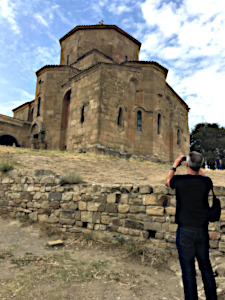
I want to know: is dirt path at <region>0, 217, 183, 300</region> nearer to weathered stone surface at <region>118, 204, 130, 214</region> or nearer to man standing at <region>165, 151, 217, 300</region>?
weathered stone surface at <region>118, 204, 130, 214</region>

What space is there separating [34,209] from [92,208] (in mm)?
2139

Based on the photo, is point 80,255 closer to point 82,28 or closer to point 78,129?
point 78,129

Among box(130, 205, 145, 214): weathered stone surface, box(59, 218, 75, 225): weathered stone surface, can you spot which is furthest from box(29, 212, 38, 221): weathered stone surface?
box(130, 205, 145, 214): weathered stone surface

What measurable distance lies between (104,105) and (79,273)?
14140 millimetres

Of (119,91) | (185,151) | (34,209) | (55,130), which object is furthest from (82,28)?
(34,209)

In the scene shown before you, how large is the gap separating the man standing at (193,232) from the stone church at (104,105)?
13513 mm

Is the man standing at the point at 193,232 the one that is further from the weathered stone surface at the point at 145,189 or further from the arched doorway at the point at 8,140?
the arched doorway at the point at 8,140

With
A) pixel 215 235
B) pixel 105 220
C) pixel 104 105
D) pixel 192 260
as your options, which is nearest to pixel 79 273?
pixel 105 220

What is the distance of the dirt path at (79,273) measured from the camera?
129 inches

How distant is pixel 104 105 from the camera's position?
16.9 meters

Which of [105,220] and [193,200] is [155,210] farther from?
[193,200]

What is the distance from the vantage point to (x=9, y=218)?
7.04m

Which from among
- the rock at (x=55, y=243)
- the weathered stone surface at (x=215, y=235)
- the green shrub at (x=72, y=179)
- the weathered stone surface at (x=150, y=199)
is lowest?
the rock at (x=55, y=243)

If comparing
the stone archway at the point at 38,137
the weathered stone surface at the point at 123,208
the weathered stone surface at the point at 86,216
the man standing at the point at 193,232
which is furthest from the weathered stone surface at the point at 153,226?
the stone archway at the point at 38,137
